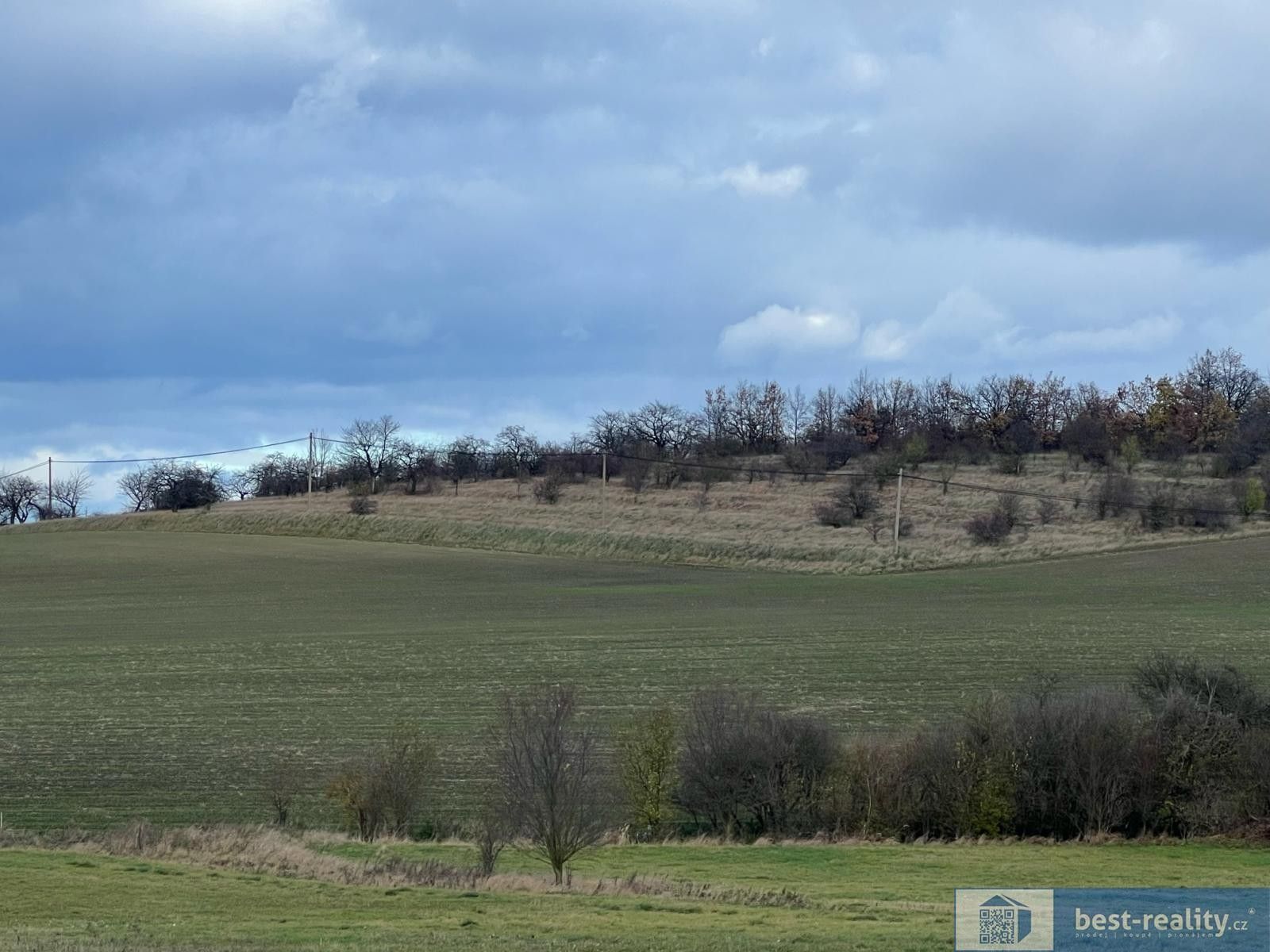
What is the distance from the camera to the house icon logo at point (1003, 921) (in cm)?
1314

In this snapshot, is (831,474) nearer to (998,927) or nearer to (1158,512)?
(1158,512)

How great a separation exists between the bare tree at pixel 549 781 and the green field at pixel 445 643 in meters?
8.44

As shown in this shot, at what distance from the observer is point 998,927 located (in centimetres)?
1371

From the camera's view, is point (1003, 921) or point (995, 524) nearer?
point (1003, 921)

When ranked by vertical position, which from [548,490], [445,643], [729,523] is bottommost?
[445,643]

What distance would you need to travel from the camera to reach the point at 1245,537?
84812 mm

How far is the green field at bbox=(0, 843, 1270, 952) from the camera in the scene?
A: 13.1m

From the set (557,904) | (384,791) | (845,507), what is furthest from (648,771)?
(845,507)

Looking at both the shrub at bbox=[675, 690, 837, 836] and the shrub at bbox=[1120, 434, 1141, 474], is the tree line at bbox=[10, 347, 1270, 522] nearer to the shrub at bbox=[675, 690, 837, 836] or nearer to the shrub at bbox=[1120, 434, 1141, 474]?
the shrub at bbox=[1120, 434, 1141, 474]

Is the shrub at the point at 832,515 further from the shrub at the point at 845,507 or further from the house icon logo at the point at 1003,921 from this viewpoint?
the house icon logo at the point at 1003,921

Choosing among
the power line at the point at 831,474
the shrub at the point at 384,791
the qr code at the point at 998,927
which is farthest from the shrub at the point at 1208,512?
the qr code at the point at 998,927

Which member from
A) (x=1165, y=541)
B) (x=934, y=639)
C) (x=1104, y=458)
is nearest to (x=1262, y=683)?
(x=934, y=639)

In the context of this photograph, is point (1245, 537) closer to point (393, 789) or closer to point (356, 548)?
point (356, 548)
